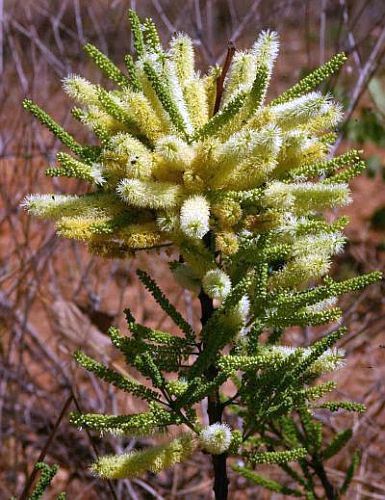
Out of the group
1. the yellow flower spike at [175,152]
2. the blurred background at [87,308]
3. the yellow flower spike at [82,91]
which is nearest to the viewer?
the yellow flower spike at [175,152]

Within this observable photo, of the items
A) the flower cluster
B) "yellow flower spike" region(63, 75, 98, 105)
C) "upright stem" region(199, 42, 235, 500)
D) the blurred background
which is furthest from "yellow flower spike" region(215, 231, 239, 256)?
the blurred background

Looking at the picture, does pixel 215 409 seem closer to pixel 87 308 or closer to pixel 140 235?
pixel 140 235

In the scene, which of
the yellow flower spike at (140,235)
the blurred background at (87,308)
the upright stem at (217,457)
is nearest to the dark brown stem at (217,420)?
the upright stem at (217,457)

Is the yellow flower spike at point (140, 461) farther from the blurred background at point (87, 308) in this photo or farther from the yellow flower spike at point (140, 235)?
the blurred background at point (87, 308)

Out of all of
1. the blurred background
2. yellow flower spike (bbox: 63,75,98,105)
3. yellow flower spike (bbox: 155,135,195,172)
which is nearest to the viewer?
yellow flower spike (bbox: 155,135,195,172)

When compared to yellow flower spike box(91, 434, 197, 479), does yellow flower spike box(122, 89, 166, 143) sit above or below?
above

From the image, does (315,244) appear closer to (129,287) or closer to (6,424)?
(6,424)

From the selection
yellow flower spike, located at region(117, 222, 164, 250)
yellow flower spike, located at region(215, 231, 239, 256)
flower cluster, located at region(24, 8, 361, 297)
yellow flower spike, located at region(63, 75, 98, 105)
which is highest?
yellow flower spike, located at region(63, 75, 98, 105)

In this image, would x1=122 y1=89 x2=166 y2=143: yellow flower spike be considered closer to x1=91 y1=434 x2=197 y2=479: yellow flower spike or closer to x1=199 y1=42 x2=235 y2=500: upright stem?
x1=199 y1=42 x2=235 y2=500: upright stem

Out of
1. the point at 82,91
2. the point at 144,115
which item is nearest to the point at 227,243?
the point at 144,115
